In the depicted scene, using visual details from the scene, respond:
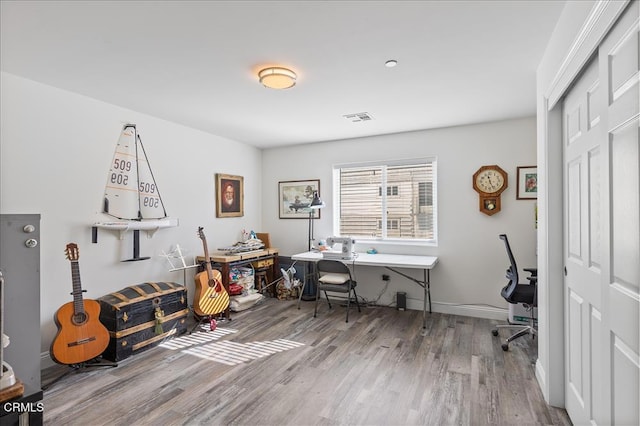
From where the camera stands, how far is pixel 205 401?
2158 millimetres

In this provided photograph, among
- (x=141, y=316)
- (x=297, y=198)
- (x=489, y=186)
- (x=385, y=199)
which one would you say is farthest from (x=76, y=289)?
(x=489, y=186)

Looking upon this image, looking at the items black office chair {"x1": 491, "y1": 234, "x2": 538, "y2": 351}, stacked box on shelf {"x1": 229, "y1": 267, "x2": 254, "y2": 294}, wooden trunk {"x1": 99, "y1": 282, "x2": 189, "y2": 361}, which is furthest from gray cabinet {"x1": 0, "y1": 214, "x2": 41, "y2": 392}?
black office chair {"x1": 491, "y1": 234, "x2": 538, "y2": 351}

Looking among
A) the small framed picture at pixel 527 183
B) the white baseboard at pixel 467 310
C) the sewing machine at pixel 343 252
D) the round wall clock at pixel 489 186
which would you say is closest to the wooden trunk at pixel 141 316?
→ the sewing machine at pixel 343 252

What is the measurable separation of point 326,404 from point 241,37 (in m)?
2.41

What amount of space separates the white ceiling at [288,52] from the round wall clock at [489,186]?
701 mm

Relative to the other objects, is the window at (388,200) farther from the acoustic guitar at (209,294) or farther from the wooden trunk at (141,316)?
the wooden trunk at (141,316)

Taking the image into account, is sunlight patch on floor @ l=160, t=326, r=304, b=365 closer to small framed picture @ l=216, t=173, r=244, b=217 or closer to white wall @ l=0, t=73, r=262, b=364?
white wall @ l=0, t=73, r=262, b=364

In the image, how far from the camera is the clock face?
12.2 ft

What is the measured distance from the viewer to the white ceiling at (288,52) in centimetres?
171

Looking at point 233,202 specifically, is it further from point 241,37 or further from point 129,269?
point 241,37

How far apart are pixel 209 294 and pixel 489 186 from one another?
3464 mm

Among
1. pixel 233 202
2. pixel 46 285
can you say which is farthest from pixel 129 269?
pixel 233 202
